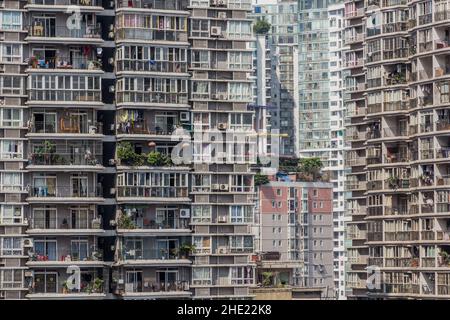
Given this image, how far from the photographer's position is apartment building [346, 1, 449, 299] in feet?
171

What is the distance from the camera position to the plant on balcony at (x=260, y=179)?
116 metres

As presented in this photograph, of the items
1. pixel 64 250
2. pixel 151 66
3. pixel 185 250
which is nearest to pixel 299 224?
pixel 185 250

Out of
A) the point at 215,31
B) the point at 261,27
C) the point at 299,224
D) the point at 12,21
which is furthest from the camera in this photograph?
the point at 261,27

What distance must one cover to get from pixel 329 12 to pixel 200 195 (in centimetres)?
6789

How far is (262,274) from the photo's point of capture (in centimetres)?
10300

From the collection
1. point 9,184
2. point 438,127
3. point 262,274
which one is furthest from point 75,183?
point 262,274

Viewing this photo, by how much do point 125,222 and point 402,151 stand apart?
11.3m

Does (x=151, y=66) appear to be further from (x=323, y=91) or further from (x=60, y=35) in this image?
(x=323, y=91)

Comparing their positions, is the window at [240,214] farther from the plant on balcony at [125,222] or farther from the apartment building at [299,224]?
the apartment building at [299,224]

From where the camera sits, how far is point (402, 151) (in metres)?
55.5

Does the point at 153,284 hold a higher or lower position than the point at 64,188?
lower

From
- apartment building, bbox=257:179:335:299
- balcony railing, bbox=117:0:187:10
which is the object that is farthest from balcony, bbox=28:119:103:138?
apartment building, bbox=257:179:335:299

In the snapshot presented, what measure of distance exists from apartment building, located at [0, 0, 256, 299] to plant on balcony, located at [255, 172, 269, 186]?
53058mm
